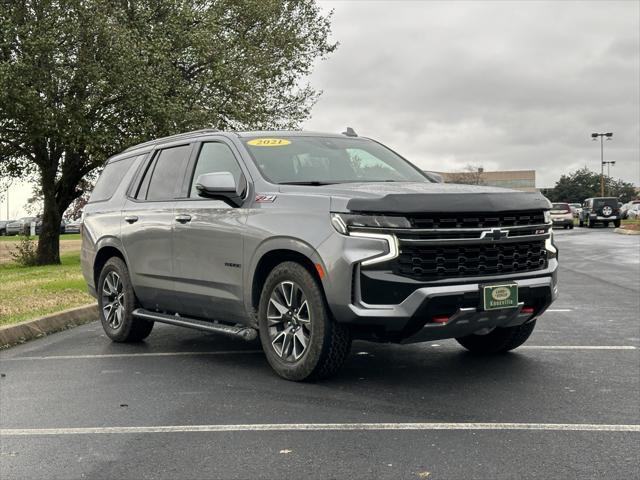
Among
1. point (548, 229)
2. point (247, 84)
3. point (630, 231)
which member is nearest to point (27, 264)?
point (247, 84)

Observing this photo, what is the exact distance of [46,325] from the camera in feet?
28.7

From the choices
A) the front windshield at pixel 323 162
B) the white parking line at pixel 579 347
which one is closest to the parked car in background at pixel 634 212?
the white parking line at pixel 579 347

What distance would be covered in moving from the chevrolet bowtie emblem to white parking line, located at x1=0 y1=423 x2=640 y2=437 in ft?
4.67

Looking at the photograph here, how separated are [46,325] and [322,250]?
4661mm

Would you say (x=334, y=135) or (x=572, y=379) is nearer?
(x=572, y=379)

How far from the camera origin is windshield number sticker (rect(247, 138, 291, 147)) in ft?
21.7

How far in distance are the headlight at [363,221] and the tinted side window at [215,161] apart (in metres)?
1.44

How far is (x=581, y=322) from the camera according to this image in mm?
8711

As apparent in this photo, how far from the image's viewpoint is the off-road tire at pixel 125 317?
7.66 meters

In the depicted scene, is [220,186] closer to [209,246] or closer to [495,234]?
[209,246]

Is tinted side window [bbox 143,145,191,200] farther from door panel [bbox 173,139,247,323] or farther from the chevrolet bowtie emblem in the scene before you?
the chevrolet bowtie emblem

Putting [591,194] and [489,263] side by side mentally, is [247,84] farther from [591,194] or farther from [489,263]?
[591,194]

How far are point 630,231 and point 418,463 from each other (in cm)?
3552

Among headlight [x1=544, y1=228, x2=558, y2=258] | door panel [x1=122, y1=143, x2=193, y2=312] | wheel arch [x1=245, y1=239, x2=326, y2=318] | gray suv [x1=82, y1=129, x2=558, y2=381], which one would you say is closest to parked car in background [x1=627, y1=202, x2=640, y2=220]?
headlight [x1=544, y1=228, x2=558, y2=258]
